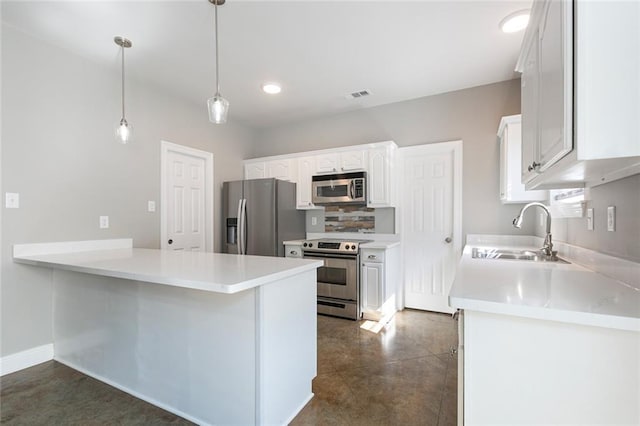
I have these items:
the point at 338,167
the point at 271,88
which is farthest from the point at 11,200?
the point at 338,167

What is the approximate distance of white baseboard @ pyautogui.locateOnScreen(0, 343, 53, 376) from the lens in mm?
2293

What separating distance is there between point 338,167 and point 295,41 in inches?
65.7

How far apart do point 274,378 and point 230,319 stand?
0.39 meters

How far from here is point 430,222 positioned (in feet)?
11.9

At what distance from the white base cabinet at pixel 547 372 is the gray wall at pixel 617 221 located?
517 millimetres

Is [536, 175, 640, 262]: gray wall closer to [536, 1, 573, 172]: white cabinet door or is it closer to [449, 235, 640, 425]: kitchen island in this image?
[449, 235, 640, 425]: kitchen island

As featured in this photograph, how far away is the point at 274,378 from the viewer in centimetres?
157

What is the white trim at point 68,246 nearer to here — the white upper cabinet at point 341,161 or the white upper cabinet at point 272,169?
the white upper cabinet at point 272,169

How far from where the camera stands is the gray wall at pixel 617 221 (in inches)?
45.5

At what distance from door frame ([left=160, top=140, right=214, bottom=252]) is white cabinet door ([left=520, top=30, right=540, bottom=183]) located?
137 inches

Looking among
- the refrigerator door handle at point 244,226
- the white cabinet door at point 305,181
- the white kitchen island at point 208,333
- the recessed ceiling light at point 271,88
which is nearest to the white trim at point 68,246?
the white kitchen island at point 208,333

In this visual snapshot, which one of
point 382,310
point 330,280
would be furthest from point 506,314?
point 330,280

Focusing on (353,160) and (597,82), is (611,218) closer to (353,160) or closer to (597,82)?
(597,82)

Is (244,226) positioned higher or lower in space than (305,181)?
lower
